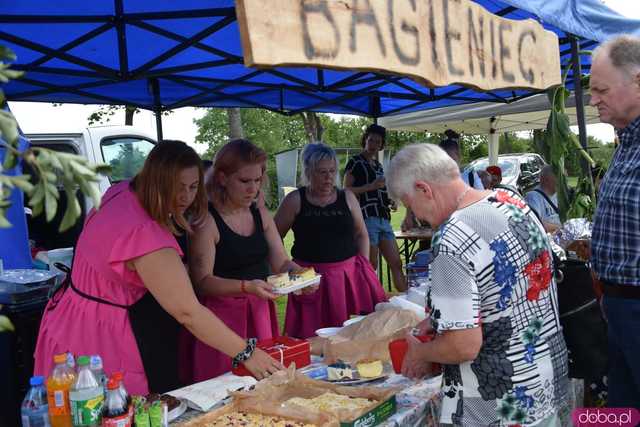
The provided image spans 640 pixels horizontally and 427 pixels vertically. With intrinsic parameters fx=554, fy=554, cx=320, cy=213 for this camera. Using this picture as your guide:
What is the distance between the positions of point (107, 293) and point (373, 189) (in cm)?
397

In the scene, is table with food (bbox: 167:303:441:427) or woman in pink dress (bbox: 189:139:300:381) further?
woman in pink dress (bbox: 189:139:300:381)

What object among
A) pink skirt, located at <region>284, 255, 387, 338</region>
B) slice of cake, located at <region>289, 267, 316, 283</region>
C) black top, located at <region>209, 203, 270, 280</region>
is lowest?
pink skirt, located at <region>284, 255, 387, 338</region>

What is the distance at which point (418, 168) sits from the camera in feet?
5.20

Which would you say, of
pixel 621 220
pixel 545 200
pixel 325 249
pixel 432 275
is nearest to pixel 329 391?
pixel 432 275

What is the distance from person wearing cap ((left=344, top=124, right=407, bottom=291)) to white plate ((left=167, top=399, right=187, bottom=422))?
4.05 m

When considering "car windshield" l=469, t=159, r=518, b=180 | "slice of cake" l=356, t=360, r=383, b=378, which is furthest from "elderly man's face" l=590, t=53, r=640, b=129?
"car windshield" l=469, t=159, r=518, b=180

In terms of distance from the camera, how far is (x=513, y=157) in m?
17.7

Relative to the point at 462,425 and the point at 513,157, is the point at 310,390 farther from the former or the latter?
the point at 513,157

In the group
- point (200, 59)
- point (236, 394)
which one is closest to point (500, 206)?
point (236, 394)

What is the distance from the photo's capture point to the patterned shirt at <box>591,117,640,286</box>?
73.3 inches

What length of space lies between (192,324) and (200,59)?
288cm

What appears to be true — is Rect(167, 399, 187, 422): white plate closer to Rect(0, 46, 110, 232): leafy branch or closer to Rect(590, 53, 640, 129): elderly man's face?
Rect(0, 46, 110, 232): leafy branch

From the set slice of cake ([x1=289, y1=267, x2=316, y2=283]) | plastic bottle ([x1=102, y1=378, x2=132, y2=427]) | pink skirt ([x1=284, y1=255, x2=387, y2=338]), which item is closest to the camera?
plastic bottle ([x1=102, y1=378, x2=132, y2=427])

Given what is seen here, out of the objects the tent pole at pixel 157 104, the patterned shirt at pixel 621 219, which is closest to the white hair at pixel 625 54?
the patterned shirt at pixel 621 219
